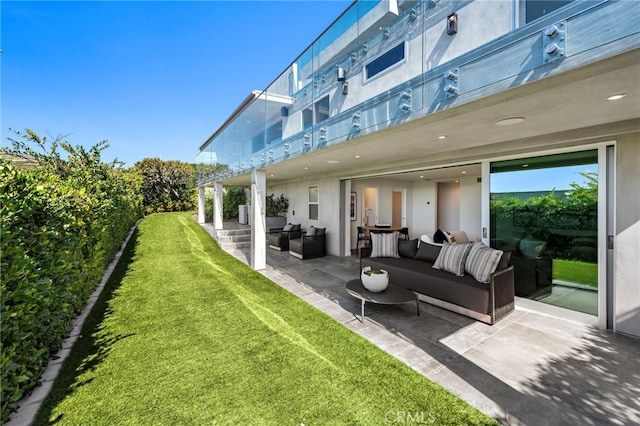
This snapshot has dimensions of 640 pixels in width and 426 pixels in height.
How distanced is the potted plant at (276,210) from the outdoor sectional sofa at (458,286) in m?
7.21

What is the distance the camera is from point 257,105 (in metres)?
7.04

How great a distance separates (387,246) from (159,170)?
1929cm

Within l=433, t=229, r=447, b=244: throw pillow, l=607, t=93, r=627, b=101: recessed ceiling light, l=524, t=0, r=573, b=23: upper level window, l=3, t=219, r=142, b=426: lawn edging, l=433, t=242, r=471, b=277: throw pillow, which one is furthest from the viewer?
l=433, t=229, r=447, b=244: throw pillow

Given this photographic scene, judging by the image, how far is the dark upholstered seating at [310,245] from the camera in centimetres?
796

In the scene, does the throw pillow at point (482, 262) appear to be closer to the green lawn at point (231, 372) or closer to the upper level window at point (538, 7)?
the green lawn at point (231, 372)

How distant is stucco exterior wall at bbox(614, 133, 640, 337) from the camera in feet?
10.4

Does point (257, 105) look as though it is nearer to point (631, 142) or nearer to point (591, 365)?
point (631, 142)

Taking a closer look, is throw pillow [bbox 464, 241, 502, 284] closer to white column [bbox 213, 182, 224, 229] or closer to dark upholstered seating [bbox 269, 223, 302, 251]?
dark upholstered seating [bbox 269, 223, 302, 251]

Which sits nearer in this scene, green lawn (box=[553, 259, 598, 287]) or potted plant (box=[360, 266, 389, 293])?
green lawn (box=[553, 259, 598, 287])

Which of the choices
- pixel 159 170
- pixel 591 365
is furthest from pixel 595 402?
pixel 159 170

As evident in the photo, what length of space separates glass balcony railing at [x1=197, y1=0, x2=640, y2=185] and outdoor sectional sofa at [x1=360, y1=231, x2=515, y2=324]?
252cm

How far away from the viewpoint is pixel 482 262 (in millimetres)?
3838

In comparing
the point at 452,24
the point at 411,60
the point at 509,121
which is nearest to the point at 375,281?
the point at 509,121

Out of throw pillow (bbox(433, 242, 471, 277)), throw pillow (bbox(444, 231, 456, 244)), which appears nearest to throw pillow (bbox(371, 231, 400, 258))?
throw pillow (bbox(433, 242, 471, 277))
